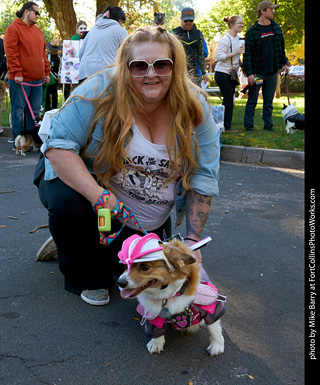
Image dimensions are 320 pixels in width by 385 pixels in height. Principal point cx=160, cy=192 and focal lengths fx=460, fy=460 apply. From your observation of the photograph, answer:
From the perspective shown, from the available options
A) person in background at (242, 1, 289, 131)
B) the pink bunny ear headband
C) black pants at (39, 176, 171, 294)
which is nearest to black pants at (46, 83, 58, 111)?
person in background at (242, 1, 289, 131)

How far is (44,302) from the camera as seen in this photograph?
9.53 ft

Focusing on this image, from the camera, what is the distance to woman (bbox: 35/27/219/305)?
99.5 inches

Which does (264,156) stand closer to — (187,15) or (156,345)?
(187,15)

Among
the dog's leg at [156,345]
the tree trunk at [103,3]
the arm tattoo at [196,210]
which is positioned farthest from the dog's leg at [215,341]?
the tree trunk at [103,3]

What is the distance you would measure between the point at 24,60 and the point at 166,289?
6.72 meters

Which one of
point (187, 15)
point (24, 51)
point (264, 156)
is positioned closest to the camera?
point (264, 156)

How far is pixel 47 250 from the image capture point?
3.48 metres

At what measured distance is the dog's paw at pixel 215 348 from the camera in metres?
2.37

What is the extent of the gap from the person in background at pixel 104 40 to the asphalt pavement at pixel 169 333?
11.1 ft

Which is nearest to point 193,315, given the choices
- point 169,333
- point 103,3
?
point 169,333

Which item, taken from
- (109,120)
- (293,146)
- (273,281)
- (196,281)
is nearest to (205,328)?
(196,281)

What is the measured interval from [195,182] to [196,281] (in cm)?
68

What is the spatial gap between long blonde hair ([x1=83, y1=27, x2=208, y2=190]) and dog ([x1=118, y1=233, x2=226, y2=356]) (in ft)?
1.98
